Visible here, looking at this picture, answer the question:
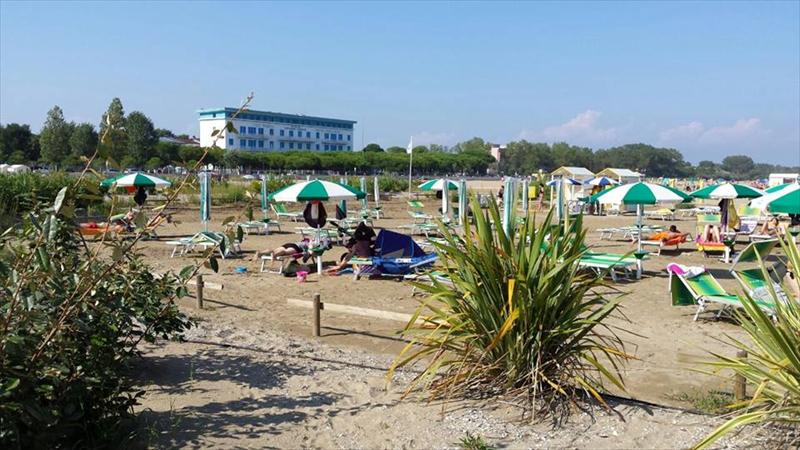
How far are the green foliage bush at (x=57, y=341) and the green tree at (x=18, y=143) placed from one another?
60672 millimetres

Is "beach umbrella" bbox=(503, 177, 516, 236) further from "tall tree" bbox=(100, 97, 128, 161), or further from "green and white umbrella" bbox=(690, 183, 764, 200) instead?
"green and white umbrella" bbox=(690, 183, 764, 200)

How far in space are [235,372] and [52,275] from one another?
251 centimetres

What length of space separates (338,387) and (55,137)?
178 feet

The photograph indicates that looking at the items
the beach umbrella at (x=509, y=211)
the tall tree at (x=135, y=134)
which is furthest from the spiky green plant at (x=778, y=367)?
the tall tree at (x=135, y=134)

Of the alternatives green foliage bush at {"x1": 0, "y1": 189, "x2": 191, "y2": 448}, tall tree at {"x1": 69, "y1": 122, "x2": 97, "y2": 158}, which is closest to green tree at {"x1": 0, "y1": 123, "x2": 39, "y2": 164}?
tall tree at {"x1": 69, "y1": 122, "x2": 97, "y2": 158}

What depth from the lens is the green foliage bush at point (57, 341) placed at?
2.89 metres

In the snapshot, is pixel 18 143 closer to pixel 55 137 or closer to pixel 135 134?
pixel 55 137

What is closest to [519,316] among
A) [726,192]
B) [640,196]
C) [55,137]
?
[640,196]

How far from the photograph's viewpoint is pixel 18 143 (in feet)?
196

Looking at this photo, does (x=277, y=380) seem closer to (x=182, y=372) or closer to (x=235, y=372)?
(x=235, y=372)

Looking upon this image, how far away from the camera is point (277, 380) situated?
511 cm

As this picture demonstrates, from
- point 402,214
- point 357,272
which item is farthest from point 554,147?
point 357,272

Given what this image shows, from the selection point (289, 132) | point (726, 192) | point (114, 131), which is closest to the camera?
point (114, 131)

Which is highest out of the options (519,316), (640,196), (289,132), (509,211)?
(289,132)
